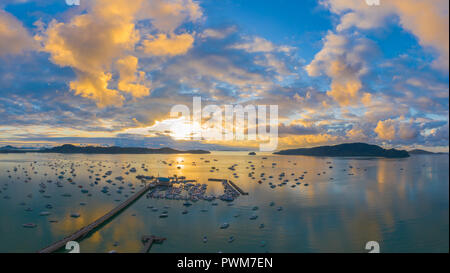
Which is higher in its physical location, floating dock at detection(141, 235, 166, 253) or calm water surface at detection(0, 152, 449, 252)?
floating dock at detection(141, 235, 166, 253)

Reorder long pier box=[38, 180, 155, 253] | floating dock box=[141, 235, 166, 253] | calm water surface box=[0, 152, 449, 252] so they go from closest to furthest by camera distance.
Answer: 1. long pier box=[38, 180, 155, 253]
2. floating dock box=[141, 235, 166, 253]
3. calm water surface box=[0, 152, 449, 252]

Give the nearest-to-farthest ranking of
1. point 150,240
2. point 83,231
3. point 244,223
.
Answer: point 150,240 → point 83,231 → point 244,223

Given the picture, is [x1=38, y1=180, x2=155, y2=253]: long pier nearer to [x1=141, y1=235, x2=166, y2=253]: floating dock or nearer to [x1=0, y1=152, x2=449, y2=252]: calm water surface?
[x1=0, y1=152, x2=449, y2=252]: calm water surface

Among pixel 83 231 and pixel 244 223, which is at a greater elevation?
pixel 83 231

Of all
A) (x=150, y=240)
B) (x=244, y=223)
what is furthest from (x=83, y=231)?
(x=244, y=223)

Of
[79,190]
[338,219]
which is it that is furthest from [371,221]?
[79,190]

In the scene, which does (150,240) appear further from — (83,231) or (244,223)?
(244,223)

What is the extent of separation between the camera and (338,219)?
1970cm

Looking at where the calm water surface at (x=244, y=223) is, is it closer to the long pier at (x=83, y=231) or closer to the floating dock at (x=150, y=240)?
the floating dock at (x=150, y=240)

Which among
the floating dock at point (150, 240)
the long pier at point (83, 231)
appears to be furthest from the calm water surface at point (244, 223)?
the long pier at point (83, 231)

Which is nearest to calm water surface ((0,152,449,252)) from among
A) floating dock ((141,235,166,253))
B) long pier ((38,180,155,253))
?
floating dock ((141,235,166,253))

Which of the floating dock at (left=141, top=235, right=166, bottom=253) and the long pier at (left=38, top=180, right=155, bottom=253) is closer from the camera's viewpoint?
the long pier at (left=38, top=180, right=155, bottom=253)
